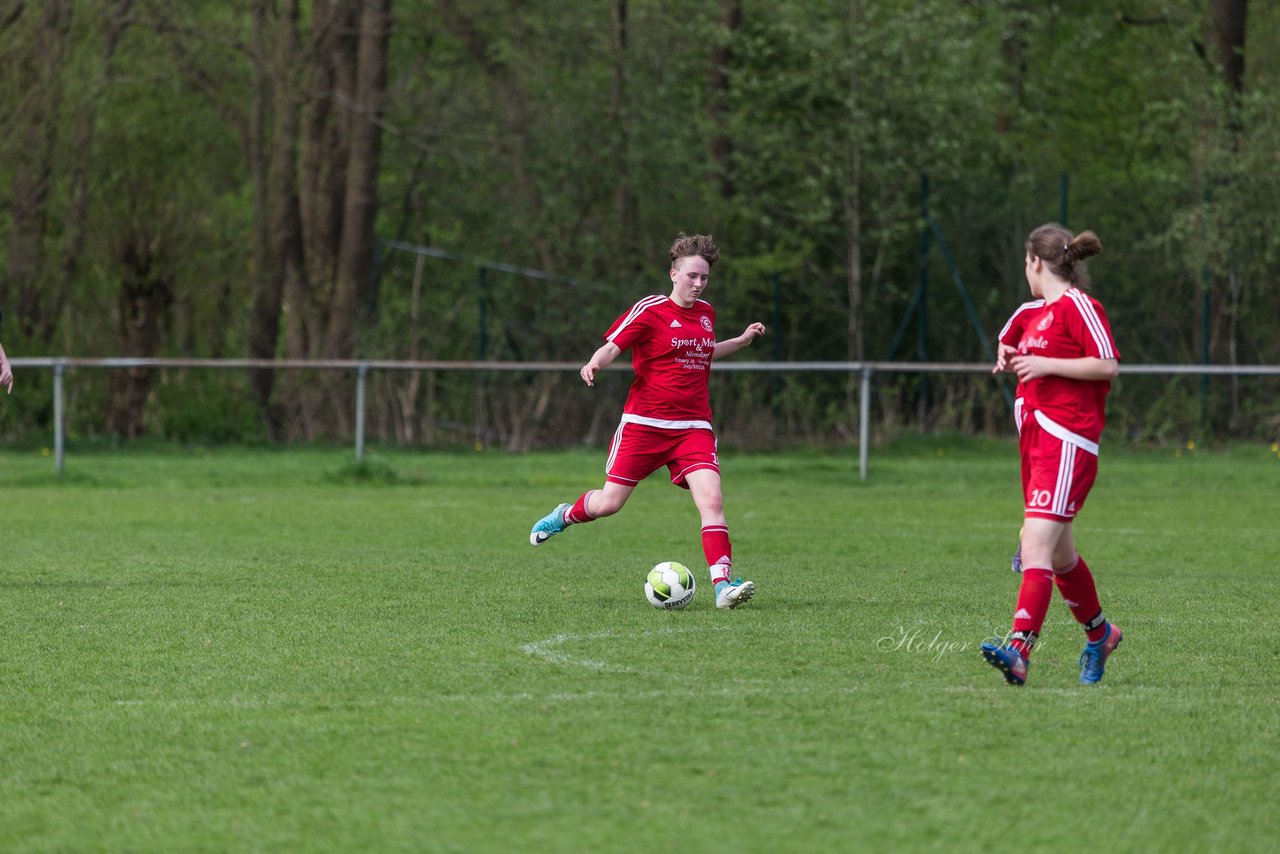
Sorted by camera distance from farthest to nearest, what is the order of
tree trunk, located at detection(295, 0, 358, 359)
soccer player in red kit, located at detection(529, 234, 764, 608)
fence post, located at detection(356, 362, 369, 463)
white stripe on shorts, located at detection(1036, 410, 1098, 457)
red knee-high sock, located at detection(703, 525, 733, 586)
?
tree trunk, located at detection(295, 0, 358, 359)
fence post, located at detection(356, 362, 369, 463)
soccer player in red kit, located at detection(529, 234, 764, 608)
red knee-high sock, located at detection(703, 525, 733, 586)
white stripe on shorts, located at detection(1036, 410, 1098, 457)

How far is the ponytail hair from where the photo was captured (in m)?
6.50

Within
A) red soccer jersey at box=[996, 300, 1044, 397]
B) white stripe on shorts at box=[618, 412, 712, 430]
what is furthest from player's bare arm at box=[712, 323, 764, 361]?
red soccer jersey at box=[996, 300, 1044, 397]

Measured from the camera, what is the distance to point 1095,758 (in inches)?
206

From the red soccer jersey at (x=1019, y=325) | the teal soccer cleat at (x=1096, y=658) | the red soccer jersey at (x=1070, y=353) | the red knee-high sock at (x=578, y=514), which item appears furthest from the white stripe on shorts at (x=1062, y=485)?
the red knee-high sock at (x=578, y=514)

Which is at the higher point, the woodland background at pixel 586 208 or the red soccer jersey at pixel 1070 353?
the woodland background at pixel 586 208

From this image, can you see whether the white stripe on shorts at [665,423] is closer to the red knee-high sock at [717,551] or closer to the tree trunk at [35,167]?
the red knee-high sock at [717,551]

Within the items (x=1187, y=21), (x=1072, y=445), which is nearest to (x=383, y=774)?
(x=1072, y=445)

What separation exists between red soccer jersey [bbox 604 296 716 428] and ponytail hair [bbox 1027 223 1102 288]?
295 centimetres

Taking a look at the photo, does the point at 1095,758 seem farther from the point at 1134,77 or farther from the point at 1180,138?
the point at 1134,77

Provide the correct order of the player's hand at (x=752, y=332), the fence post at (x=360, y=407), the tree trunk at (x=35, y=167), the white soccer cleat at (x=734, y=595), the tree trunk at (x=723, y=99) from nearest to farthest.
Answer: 1. the white soccer cleat at (x=734, y=595)
2. the player's hand at (x=752, y=332)
3. the fence post at (x=360, y=407)
4. the tree trunk at (x=35, y=167)
5. the tree trunk at (x=723, y=99)

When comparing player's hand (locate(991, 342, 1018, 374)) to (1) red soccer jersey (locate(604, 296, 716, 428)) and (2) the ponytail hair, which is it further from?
(1) red soccer jersey (locate(604, 296, 716, 428))

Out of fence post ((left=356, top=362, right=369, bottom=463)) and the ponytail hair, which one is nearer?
the ponytail hair

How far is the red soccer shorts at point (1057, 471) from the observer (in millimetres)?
6395

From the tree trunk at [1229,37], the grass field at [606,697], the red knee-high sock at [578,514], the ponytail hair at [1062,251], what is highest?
the tree trunk at [1229,37]
